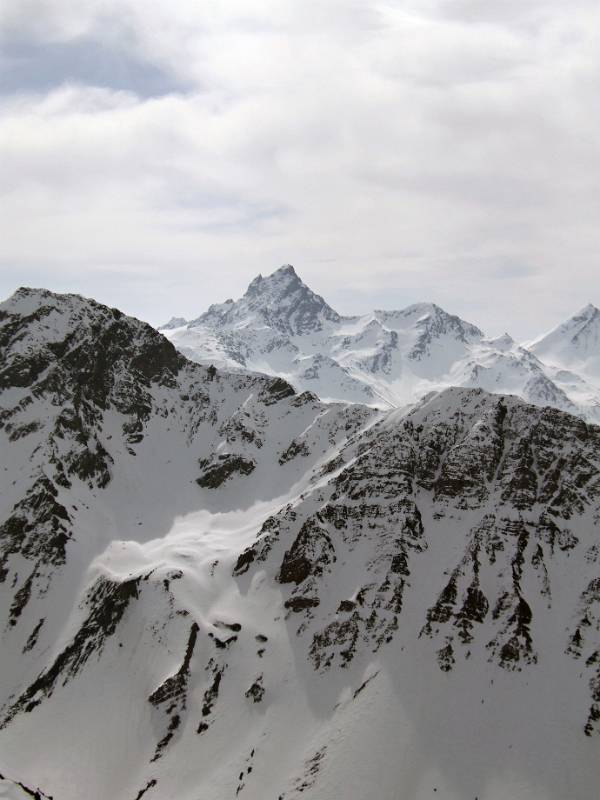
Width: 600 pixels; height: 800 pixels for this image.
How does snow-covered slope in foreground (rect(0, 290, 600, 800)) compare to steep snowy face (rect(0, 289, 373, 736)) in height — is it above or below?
below

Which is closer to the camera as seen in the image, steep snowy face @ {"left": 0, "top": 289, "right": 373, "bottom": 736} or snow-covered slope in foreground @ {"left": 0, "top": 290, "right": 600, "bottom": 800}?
snow-covered slope in foreground @ {"left": 0, "top": 290, "right": 600, "bottom": 800}

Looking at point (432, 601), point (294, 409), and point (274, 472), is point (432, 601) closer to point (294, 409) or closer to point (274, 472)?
point (274, 472)

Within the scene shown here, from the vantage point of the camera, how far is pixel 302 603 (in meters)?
120

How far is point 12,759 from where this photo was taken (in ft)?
334

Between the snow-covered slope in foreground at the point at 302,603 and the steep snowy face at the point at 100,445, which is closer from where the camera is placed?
the snow-covered slope in foreground at the point at 302,603

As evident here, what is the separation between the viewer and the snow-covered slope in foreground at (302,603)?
95250 millimetres

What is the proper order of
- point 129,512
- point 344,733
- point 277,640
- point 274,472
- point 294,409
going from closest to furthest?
1. point 344,733
2. point 277,640
3. point 129,512
4. point 274,472
5. point 294,409

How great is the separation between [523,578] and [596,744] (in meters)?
28.0

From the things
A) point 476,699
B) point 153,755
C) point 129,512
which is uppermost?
point 129,512

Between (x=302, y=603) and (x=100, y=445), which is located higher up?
(x=100, y=445)

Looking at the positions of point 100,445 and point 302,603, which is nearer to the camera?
point 302,603

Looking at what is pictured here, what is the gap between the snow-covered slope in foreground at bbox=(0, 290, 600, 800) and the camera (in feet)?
313

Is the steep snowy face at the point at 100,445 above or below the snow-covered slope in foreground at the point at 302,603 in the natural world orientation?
above

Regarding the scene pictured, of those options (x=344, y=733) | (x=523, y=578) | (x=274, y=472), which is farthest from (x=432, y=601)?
(x=274, y=472)
